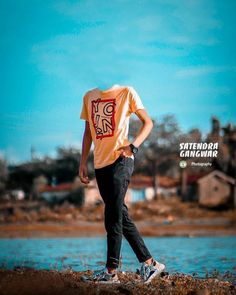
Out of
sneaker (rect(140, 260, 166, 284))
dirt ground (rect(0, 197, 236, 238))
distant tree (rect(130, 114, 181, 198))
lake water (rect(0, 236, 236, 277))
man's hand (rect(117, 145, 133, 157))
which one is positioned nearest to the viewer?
man's hand (rect(117, 145, 133, 157))

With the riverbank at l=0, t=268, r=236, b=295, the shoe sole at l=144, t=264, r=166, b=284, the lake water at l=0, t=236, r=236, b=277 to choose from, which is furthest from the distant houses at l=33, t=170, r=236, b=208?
the shoe sole at l=144, t=264, r=166, b=284

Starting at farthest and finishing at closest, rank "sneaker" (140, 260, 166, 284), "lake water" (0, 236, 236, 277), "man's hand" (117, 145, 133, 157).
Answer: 1. "lake water" (0, 236, 236, 277)
2. "sneaker" (140, 260, 166, 284)
3. "man's hand" (117, 145, 133, 157)

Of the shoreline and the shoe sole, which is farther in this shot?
the shoreline

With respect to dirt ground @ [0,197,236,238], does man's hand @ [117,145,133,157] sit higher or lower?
higher

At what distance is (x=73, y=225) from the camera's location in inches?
314

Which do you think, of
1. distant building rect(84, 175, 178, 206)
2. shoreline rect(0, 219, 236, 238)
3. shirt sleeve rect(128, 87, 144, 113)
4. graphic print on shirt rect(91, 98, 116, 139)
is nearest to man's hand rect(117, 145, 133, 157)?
graphic print on shirt rect(91, 98, 116, 139)

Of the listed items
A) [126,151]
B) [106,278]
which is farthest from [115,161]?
[106,278]

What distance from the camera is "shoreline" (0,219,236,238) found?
24.7 ft

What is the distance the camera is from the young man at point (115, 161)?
8.09 ft

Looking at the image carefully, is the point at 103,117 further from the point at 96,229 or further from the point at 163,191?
the point at 96,229

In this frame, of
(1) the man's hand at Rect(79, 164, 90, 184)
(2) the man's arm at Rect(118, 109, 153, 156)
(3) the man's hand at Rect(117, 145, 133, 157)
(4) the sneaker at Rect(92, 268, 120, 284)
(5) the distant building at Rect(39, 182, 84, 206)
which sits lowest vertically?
(4) the sneaker at Rect(92, 268, 120, 284)

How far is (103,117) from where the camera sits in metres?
2.56

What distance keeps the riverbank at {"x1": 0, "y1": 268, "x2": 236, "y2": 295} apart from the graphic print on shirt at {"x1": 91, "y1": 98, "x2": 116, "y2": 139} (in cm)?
69

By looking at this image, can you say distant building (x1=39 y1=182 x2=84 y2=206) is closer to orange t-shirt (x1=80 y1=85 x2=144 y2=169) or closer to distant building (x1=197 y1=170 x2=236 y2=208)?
distant building (x1=197 y1=170 x2=236 y2=208)
